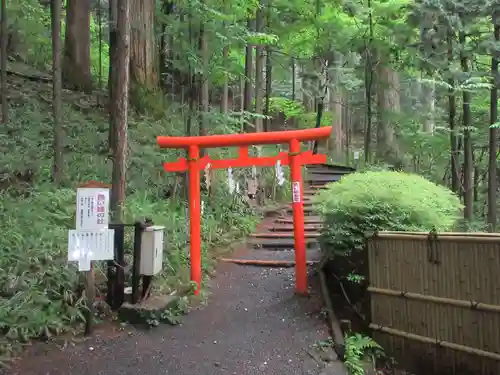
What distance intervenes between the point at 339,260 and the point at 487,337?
2468 millimetres

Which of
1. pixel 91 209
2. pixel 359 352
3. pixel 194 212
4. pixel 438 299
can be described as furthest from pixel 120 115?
pixel 438 299

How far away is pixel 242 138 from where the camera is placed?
Answer: 750cm

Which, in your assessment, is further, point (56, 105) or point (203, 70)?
point (203, 70)

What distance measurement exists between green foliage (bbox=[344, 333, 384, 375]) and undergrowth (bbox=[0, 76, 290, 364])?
2.95 m

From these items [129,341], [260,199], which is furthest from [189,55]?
[129,341]

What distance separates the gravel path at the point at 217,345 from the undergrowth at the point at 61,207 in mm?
570

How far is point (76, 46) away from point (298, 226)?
10.8 m

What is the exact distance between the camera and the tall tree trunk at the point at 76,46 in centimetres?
1462

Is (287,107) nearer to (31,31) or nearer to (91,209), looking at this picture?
(31,31)

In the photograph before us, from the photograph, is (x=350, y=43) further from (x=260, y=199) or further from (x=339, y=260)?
(x=339, y=260)

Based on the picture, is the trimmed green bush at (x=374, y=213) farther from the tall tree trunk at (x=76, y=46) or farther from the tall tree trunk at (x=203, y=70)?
the tall tree trunk at (x=76, y=46)

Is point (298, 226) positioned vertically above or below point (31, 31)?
below

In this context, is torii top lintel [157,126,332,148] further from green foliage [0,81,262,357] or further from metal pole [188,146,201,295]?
green foliage [0,81,262,357]

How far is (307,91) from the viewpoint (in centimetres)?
2006
